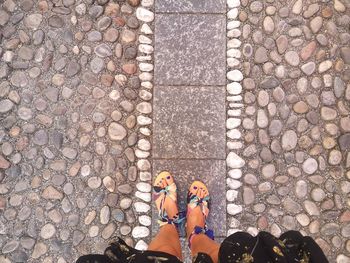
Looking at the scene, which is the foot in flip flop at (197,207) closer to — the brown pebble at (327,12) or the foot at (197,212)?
the foot at (197,212)

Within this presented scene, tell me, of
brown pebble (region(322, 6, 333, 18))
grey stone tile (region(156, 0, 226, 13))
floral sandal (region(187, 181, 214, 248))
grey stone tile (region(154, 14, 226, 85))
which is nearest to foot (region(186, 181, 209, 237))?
floral sandal (region(187, 181, 214, 248))

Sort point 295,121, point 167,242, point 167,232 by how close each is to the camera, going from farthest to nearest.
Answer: point 295,121 < point 167,232 < point 167,242

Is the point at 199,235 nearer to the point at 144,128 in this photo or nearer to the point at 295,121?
the point at 144,128

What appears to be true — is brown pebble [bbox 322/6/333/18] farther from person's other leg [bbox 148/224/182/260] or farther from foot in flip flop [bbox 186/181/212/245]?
person's other leg [bbox 148/224/182/260]

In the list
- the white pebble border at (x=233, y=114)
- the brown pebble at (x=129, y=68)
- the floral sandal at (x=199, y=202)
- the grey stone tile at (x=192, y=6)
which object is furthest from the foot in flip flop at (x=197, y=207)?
the grey stone tile at (x=192, y=6)

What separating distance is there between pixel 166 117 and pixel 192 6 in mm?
556

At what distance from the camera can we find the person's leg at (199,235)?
79.0 inches

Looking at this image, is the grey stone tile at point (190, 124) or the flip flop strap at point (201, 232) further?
the grey stone tile at point (190, 124)

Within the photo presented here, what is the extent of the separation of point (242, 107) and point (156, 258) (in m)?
0.90

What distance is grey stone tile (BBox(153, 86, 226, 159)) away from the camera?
2.26 m

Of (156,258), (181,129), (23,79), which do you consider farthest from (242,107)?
(23,79)

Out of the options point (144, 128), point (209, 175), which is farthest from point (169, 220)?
point (144, 128)

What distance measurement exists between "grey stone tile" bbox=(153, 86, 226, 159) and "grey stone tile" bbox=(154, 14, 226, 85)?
6 centimetres

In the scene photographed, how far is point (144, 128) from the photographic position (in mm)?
2271
